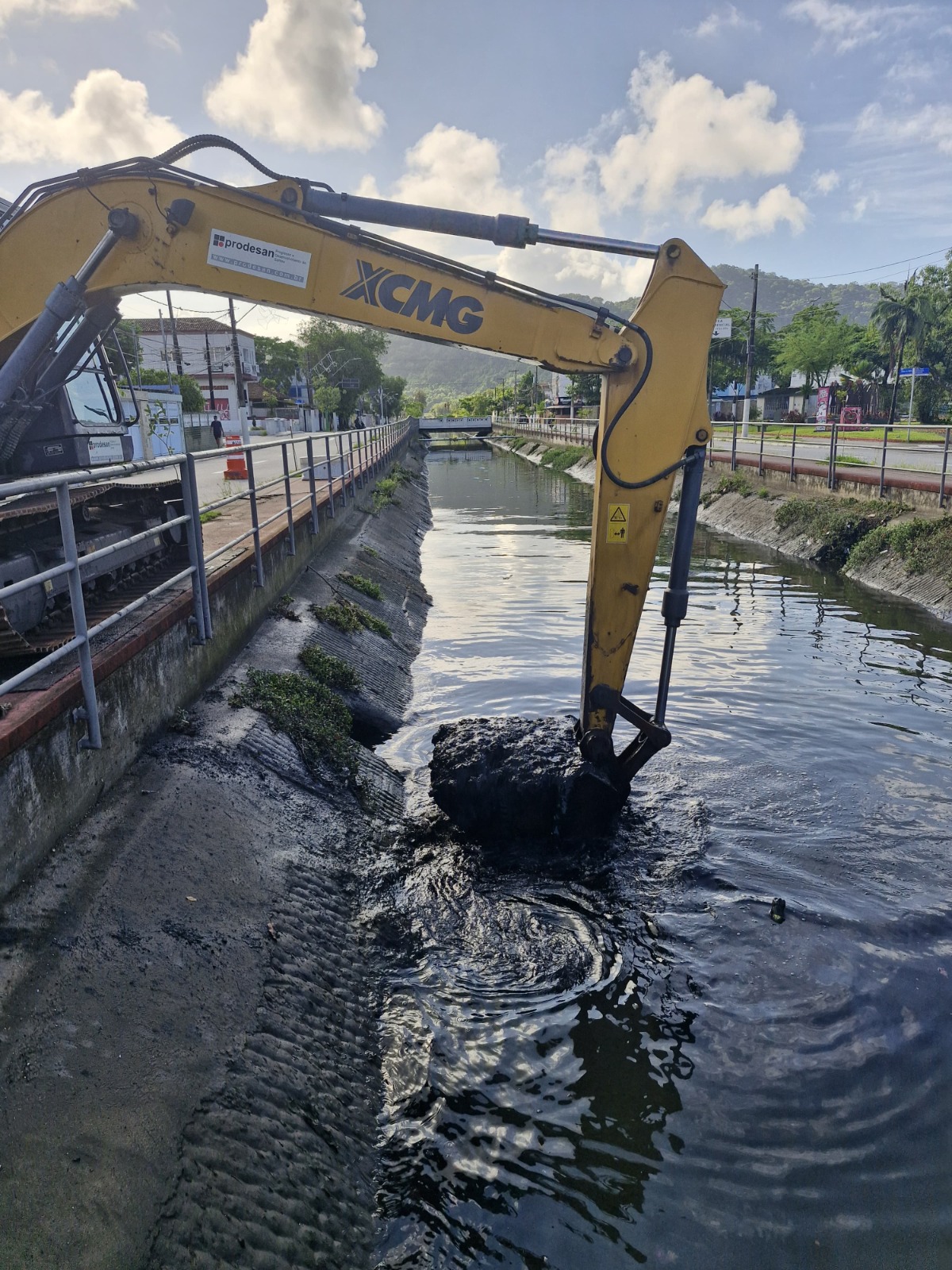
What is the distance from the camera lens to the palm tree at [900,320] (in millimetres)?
56000

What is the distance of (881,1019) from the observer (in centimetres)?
392

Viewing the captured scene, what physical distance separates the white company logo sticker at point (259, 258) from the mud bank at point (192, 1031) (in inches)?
113

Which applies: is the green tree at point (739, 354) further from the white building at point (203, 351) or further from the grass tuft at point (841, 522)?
the grass tuft at point (841, 522)

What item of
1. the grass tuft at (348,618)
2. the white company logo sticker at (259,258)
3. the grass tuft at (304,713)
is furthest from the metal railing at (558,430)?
the white company logo sticker at (259,258)

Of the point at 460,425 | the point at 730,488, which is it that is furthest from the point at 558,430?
the point at 730,488

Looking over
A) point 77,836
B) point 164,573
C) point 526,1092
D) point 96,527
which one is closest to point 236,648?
point 164,573

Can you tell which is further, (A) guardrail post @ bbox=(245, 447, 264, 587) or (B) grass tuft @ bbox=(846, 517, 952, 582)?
(B) grass tuft @ bbox=(846, 517, 952, 582)

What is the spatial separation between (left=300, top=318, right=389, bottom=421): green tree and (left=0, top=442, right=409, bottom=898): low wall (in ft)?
251

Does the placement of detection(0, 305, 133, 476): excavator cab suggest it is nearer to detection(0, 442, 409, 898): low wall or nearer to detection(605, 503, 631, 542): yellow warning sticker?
detection(0, 442, 409, 898): low wall

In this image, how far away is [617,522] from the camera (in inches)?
204

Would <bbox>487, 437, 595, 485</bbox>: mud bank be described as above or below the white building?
below

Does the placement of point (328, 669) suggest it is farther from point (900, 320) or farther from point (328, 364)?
point (328, 364)

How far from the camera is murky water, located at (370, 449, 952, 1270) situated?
9.61ft

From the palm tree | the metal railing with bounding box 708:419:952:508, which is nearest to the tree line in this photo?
the palm tree
